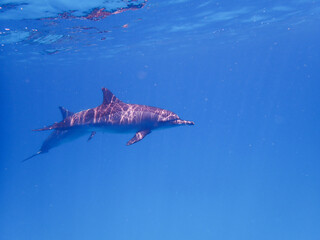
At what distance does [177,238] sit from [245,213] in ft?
22.1

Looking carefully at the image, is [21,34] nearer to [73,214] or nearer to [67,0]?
[67,0]

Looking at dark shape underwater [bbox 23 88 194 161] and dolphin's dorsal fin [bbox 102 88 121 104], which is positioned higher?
dolphin's dorsal fin [bbox 102 88 121 104]

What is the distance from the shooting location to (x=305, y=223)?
77.3ft

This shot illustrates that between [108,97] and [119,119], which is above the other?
[108,97]

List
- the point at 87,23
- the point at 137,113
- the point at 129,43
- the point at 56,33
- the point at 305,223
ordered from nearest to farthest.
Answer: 1. the point at 137,113
2. the point at 87,23
3. the point at 56,33
4. the point at 305,223
5. the point at 129,43

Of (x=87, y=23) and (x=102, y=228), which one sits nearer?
(x=87, y=23)

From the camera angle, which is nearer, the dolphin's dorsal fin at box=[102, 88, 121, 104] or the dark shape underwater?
the dark shape underwater

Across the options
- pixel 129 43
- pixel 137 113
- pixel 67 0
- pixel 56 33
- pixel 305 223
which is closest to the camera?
pixel 137 113

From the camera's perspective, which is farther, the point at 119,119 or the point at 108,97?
the point at 108,97

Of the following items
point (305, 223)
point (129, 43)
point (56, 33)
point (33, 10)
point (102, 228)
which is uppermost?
point (33, 10)

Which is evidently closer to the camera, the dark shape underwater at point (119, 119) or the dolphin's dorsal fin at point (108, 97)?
the dark shape underwater at point (119, 119)

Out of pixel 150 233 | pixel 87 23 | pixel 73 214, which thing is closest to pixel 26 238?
pixel 73 214

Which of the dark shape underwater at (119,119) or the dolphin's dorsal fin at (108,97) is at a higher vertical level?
the dolphin's dorsal fin at (108,97)

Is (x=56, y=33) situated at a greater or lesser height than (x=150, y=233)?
greater
